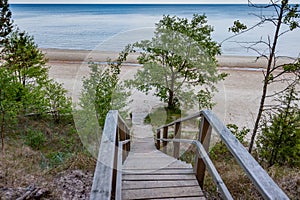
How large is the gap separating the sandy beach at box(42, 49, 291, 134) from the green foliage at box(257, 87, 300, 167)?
3.20 feet

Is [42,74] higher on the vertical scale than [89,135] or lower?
higher

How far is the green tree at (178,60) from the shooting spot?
28.6 ft

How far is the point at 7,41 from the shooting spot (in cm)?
797

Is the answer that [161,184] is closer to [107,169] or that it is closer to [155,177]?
[155,177]

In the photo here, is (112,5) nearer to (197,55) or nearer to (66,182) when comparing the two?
(197,55)

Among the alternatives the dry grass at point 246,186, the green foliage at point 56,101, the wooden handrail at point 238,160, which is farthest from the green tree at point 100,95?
the wooden handrail at point 238,160

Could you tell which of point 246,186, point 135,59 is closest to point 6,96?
point 246,186

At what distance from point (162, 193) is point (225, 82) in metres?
13.8

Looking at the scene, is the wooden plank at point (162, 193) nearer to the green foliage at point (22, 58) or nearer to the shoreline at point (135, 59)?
the green foliage at point (22, 58)

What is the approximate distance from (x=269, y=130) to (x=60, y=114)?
6.90 metres

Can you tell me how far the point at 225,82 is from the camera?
1495 cm

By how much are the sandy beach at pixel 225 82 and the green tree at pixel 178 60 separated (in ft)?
4.14

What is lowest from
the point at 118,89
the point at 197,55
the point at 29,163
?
the point at 29,163

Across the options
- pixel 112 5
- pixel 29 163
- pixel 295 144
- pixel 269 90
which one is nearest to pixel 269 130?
pixel 295 144
